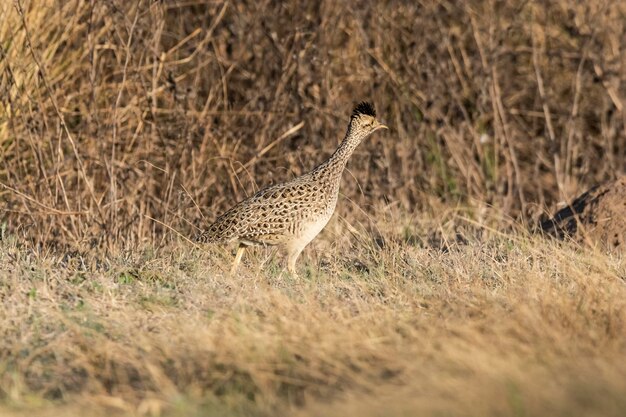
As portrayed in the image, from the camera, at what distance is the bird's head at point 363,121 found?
22.6ft

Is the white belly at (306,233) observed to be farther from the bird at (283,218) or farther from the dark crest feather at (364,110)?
the dark crest feather at (364,110)

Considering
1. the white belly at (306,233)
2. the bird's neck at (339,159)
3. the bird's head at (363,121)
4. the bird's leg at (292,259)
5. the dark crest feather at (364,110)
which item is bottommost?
the bird's leg at (292,259)

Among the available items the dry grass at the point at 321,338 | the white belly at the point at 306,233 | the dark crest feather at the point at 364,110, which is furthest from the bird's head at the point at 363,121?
the dry grass at the point at 321,338

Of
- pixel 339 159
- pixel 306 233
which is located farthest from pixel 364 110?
pixel 306 233

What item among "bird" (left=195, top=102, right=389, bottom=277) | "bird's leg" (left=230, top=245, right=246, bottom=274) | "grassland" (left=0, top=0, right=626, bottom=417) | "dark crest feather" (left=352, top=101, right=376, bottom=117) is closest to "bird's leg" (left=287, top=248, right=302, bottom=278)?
"bird" (left=195, top=102, right=389, bottom=277)

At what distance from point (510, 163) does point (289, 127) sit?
6.61ft

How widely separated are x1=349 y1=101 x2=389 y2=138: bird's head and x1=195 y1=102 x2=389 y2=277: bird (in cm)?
43

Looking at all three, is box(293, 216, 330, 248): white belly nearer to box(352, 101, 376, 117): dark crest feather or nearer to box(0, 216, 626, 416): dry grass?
box(0, 216, 626, 416): dry grass

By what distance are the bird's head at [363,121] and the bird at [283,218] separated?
0.43m

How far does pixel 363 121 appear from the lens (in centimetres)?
692

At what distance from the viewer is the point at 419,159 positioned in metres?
9.66

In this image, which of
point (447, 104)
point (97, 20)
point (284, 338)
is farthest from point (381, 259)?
point (447, 104)

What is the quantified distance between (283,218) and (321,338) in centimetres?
197

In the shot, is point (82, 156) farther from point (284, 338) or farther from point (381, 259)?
point (284, 338)
